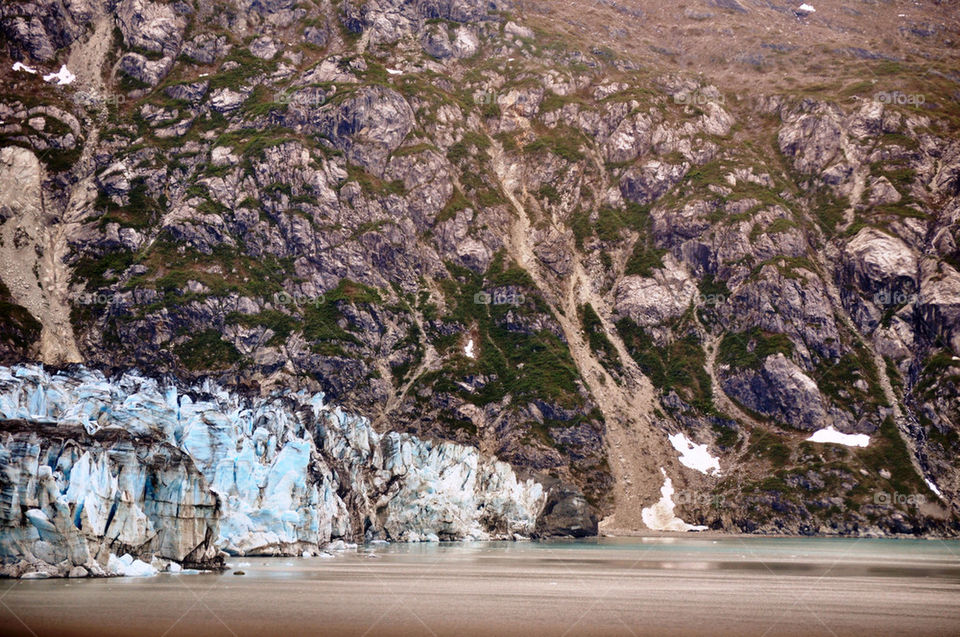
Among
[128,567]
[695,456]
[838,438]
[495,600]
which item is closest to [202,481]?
[128,567]

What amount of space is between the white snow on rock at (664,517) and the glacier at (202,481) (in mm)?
35664

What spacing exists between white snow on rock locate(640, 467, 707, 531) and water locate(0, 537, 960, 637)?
267ft

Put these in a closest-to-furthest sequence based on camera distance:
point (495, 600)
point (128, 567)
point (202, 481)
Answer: point (495, 600), point (128, 567), point (202, 481)

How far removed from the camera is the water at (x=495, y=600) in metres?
42.5

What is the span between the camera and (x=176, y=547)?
210 ft

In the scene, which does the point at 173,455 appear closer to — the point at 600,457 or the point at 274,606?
the point at 274,606

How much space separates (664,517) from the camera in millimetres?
170625

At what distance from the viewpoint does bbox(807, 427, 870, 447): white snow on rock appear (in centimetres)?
18450

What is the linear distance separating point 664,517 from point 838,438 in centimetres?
4708

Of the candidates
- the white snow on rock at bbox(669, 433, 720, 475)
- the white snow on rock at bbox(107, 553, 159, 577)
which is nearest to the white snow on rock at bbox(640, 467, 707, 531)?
the white snow on rock at bbox(669, 433, 720, 475)

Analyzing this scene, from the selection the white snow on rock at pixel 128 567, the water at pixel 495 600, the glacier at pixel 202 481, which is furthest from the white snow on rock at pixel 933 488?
the white snow on rock at pixel 128 567

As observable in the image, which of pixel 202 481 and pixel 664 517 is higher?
→ pixel 202 481

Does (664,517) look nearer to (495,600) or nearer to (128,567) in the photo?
(495,600)

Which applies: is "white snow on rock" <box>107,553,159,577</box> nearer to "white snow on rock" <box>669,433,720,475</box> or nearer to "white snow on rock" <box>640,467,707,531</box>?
"white snow on rock" <box>640,467,707,531</box>
